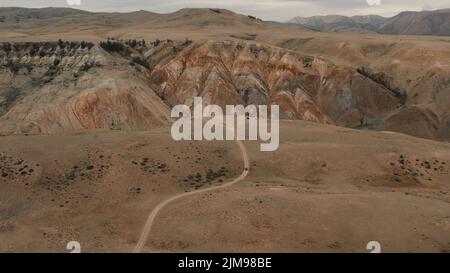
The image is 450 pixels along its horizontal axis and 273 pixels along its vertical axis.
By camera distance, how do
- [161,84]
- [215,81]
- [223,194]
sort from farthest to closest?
1. [161,84]
2. [215,81]
3. [223,194]

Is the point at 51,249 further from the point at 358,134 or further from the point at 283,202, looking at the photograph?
the point at 358,134

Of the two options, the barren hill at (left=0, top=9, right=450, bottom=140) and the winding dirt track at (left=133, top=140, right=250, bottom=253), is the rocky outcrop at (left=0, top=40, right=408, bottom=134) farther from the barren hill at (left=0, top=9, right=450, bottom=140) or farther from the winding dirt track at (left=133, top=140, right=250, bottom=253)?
the winding dirt track at (left=133, top=140, right=250, bottom=253)

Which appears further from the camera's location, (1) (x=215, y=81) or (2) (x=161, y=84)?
(2) (x=161, y=84)

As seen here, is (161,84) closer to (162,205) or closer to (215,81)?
(215,81)

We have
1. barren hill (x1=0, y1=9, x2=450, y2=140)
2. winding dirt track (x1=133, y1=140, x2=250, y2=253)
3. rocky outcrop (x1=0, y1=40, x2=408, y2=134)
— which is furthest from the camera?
barren hill (x1=0, y1=9, x2=450, y2=140)

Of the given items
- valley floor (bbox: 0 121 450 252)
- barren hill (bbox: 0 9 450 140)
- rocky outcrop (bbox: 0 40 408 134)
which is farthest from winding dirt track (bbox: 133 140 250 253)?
barren hill (bbox: 0 9 450 140)

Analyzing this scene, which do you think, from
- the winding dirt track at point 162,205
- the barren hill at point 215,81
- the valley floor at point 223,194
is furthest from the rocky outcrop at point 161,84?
the winding dirt track at point 162,205

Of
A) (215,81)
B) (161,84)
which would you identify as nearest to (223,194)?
(215,81)

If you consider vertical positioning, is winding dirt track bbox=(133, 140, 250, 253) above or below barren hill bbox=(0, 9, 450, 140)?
below

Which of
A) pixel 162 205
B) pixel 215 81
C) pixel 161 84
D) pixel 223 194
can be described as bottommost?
pixel 162 205

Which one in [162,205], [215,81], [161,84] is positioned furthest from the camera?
[161,84]
